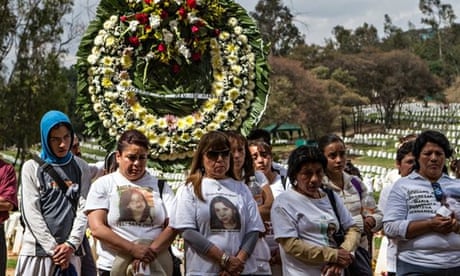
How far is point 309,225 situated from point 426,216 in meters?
0.70

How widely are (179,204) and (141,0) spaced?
301 centimetres

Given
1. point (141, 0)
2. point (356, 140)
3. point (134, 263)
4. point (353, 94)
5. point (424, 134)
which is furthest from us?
point (353, 94)

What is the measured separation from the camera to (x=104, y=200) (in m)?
4.11

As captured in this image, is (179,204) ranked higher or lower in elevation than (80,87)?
lower

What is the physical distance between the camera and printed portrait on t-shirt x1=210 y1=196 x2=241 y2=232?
402 cm

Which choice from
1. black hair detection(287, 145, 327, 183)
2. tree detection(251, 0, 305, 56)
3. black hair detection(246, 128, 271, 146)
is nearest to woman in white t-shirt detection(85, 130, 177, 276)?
black hair detection(287, 145, 327, 183)

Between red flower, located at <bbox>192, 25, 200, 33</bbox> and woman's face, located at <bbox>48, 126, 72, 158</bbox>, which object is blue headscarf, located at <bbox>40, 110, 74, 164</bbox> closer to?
woman's face, located at <bbox>48, 126, 72, 158</bbox>

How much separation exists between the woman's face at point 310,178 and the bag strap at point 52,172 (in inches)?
54.3

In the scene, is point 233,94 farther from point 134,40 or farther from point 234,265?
point 234,265

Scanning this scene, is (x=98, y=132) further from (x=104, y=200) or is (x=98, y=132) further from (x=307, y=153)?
(x=307, y=153)

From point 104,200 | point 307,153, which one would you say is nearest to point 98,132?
point 104,200

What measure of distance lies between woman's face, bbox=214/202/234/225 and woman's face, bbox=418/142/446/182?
116 centimetres

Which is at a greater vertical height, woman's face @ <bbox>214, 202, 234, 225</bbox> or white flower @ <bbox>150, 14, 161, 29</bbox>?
white flower @ <bbox>150, 14, 161, 29</bbox>

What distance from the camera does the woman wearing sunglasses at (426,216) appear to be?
4.12 metres
